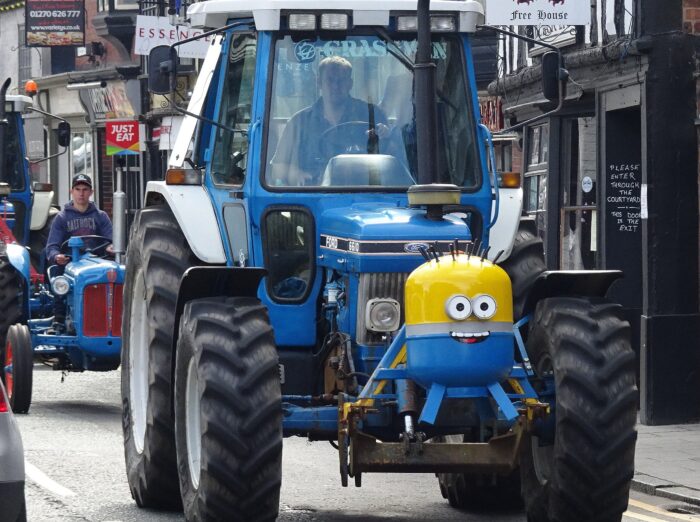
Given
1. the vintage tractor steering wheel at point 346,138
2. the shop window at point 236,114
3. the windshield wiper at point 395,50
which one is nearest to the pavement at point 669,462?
the vintage tractor steering wheel at point 346,138

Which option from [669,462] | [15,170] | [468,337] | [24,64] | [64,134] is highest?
[24,64]

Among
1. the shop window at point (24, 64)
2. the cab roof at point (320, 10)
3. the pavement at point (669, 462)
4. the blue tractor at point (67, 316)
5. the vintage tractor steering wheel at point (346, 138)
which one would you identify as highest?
the shop window at point (24, 64)

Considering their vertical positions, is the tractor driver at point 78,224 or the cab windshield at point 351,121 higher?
the cab windshield at point 351,121

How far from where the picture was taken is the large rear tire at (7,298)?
16297mm

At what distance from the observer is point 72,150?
46000 mm

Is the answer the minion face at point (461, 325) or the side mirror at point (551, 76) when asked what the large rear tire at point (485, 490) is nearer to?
the minion face at point (461, 325)

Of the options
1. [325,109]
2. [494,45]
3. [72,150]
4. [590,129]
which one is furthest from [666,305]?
[72,150]

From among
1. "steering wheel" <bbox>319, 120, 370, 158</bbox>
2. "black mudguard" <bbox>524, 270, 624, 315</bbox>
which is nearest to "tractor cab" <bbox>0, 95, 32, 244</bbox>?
"steering wheel" <bbox>319, 120, 370, 158</bbox>

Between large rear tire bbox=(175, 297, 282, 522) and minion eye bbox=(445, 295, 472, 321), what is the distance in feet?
2.76

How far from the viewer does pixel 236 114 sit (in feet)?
33.2

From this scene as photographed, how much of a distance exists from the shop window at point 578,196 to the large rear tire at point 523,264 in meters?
7.67

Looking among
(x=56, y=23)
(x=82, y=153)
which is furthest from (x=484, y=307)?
(x=82, y=153)

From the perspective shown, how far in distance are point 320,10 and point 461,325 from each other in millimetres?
2386

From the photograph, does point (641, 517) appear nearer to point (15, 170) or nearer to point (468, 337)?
point (468, 337)
